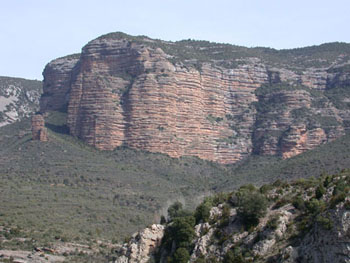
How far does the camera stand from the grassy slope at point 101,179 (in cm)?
9419

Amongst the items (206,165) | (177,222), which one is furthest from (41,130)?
(177,222)

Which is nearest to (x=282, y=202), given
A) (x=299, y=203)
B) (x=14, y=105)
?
(x=299, y=203)

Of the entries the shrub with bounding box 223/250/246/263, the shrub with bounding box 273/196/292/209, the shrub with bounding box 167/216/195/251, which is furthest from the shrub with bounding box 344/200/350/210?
the shrub with bounding box 167/216/195/251

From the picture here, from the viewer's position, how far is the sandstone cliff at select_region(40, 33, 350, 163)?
134 metres

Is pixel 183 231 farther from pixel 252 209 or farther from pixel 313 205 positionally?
pixel 313 205

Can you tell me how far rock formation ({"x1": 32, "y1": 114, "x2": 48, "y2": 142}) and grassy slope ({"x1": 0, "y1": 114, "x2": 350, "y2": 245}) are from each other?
4.14ft

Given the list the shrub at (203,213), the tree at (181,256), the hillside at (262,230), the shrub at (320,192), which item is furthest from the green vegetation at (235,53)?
the shrub at (320,192)

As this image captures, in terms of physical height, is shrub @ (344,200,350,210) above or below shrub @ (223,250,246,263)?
above

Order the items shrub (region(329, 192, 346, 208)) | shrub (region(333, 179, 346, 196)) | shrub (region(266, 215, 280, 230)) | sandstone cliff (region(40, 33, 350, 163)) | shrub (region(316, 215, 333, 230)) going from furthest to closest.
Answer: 1. sandstone cliff (region(40, 33, 350, 163))
2. shrub (region(266, 215, 280, 230))
3. shrub (region(333, 179, 346, 196))
4. shrub (region(329, 192, 346, 208))
5. shrub (region(316, 215, 333, 230))

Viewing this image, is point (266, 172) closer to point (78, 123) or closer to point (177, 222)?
point (78, 123)

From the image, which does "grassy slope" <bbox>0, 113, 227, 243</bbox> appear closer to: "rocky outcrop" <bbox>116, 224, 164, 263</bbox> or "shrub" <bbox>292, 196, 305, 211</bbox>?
"rocky outcrop" <bbox>116, 224, 164, 263</bbox>

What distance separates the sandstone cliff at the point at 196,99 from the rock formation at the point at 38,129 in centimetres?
898

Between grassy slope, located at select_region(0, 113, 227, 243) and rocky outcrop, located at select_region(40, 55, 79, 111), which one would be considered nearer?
grassy slope, located at select_region(0, 113, 227, 243)

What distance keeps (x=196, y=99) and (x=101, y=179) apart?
32.7m
